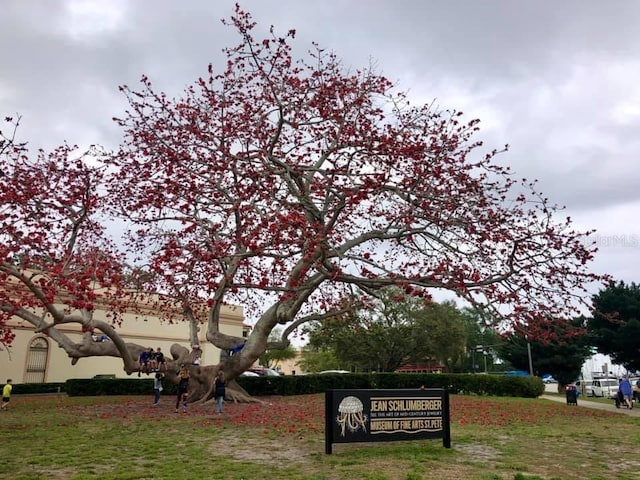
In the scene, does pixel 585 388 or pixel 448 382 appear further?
pixel 585 388

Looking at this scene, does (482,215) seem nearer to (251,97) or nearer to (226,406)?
(251,97)

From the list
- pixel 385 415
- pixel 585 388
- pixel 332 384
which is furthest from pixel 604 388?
pixel 385 415

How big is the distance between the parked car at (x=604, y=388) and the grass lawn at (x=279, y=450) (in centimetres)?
2597

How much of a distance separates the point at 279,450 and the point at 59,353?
2860 cm

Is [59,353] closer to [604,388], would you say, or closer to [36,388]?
[36,388]

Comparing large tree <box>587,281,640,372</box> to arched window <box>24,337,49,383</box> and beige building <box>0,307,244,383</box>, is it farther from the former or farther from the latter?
arched window <box>24,337,49,383</box>

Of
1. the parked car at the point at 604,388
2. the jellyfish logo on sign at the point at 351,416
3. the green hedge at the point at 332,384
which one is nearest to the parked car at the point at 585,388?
the parked car at the point at 604,388

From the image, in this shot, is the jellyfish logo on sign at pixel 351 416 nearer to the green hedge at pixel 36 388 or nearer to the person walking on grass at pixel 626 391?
the person walking on grass at pixel 626 391

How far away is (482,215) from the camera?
13297mm

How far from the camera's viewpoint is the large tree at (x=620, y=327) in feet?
102

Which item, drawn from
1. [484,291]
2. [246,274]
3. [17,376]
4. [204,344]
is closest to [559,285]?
[484,291]

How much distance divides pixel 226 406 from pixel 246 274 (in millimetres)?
5231

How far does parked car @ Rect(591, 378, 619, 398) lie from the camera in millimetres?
37625

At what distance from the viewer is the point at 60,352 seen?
3272 cm
